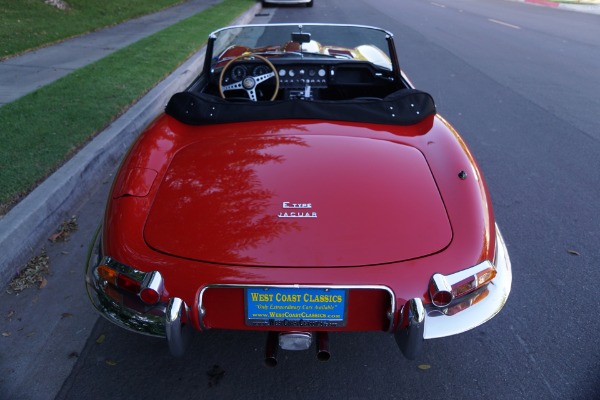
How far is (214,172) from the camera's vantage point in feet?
8.61

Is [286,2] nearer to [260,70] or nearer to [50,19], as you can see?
[50,19]

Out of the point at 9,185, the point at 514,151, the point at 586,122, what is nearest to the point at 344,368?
the point at 9,185

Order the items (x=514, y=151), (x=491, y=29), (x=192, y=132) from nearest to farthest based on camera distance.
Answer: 1. (x=192, y=132)
2. (x=514, y=151)
3. (x=491, y=29)

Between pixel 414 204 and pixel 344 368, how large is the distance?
2.86 ft

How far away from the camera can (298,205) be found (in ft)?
7.87

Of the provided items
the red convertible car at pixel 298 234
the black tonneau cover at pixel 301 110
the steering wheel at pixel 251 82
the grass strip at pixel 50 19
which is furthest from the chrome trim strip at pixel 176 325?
the grass strip at pixel 50 19

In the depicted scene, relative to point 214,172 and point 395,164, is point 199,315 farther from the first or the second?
point 395,164

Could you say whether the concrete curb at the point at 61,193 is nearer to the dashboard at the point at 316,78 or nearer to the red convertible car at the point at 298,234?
the red convertible car at the point at 298,234

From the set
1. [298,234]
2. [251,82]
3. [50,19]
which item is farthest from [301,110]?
[50,19]

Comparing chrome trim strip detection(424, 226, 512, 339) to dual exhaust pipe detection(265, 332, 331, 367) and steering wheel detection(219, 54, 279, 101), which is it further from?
steering wheel detection(219, 54, 279, 101)

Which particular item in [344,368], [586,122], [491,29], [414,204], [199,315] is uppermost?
[414,204]

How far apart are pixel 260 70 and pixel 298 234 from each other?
71.3 inches

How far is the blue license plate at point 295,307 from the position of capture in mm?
2143

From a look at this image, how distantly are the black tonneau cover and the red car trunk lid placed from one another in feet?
0.80
